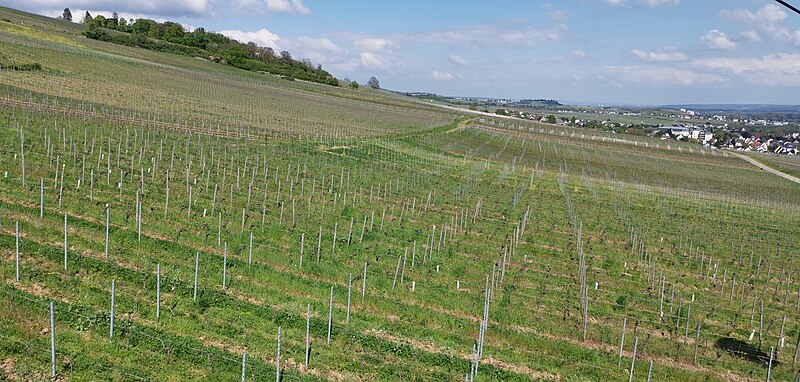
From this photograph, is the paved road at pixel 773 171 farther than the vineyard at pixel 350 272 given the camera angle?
Yes

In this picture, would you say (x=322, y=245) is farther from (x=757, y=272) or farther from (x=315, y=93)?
(x=315, y=93)

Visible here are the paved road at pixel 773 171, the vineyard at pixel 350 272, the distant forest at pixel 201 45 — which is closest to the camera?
the vineyard at pixel 350 272

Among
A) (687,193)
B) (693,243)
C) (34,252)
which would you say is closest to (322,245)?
(34,252)

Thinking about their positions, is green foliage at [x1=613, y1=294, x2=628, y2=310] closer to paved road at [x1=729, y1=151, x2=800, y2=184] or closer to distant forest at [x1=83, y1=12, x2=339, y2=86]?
paved road at [x1=729, y1=151, x2=800, y2=184]

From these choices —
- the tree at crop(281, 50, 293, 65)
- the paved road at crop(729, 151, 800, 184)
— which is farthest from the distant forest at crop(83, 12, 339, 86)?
the paved road at crop(729, 151, 800, 184)

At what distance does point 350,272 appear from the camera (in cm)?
1666

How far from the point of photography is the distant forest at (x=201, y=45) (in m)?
125

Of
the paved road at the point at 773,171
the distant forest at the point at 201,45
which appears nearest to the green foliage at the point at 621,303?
the paved road at the point at 773,171

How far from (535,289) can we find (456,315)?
3491 mm

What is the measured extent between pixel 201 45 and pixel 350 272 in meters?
139

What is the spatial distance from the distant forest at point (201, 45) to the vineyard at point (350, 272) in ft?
300

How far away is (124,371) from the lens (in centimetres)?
1024

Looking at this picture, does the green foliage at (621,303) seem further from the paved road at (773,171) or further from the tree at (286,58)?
the tree at (286,58)

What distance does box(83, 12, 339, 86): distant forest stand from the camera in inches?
4931
